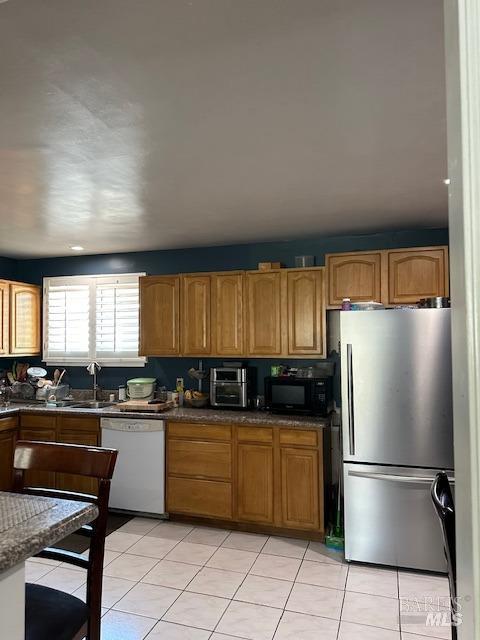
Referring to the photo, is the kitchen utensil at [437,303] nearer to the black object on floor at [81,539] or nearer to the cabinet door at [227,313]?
the cabinet door at [227,313]

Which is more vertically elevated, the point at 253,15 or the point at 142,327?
the point at 253,15

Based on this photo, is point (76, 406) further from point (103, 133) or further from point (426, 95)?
point (426, 95)

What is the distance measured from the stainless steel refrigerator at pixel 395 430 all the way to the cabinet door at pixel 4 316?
137 inches

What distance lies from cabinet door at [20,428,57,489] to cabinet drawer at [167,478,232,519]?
1225mm

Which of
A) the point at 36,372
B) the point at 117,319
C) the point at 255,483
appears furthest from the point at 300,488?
the point at 36,372

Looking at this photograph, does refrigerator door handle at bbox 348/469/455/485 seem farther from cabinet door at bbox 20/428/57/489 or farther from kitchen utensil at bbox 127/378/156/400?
cabinet door at bbox 20/428/57/489

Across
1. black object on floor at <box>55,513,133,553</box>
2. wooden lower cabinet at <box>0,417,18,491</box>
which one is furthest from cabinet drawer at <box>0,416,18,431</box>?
black object on floor at <box>55,513,133,553</box>

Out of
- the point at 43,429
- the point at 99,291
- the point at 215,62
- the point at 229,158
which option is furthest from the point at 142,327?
the point at 215,62

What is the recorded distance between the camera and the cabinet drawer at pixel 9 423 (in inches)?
167

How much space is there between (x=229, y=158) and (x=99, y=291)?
122 inches

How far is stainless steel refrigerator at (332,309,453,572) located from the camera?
300 cm

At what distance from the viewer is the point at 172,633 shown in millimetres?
2424

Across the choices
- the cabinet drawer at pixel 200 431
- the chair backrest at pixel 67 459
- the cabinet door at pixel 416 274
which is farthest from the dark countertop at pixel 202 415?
the chair backrest at pixel 67 459

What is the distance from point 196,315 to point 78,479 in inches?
73.0
